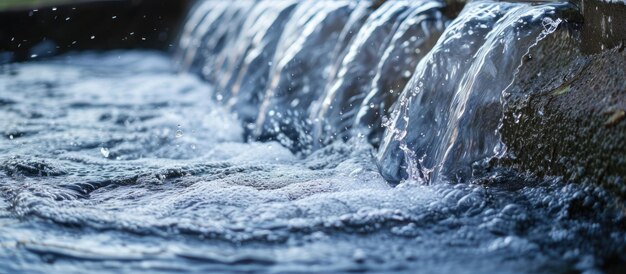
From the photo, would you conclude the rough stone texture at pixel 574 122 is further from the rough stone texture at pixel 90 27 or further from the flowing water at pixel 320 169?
the rough stone texture at pixel 90 27

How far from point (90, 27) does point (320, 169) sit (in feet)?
17.4

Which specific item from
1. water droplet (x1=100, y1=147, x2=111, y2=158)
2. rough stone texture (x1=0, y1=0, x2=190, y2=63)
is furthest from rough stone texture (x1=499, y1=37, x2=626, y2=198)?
rough stone texture (x1=0, y1=0, x2=190, y2=63)

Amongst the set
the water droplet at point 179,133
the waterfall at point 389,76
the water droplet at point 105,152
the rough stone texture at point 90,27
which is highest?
the waterfall at point 389,76

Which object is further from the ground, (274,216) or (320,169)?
(274,216)

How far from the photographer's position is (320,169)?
9.14 ft

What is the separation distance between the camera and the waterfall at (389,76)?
2.58 metres

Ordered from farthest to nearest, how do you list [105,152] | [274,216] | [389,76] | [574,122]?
[389,76] < [105,152] < [574,122] < [274,216]

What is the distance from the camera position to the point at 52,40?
7301 mm

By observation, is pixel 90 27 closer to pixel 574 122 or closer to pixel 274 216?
pixel 274 216

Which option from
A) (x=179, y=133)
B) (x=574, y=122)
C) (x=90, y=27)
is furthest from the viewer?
(x=90, y=27)

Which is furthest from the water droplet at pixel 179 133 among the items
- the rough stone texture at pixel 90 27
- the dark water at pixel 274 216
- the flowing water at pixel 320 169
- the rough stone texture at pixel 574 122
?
the rough stone texture at pixel 90 27

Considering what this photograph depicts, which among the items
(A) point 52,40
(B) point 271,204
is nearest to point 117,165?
(B) point 271,204

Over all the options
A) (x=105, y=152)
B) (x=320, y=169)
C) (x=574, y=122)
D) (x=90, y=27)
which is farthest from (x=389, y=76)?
(x=90, y=27)

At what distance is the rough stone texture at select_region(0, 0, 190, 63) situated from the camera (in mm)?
7160
